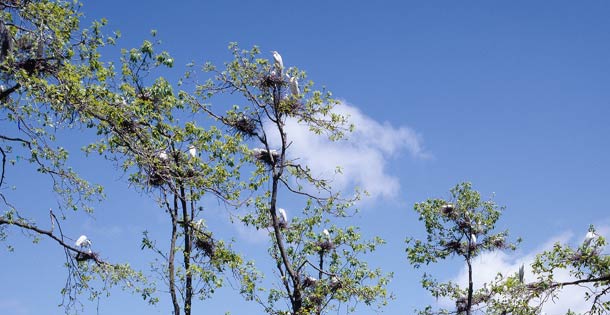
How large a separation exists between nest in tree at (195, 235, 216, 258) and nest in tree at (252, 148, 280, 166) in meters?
2.30

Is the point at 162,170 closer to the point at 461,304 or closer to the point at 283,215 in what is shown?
the point at 283,215

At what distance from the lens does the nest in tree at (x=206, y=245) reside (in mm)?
15789

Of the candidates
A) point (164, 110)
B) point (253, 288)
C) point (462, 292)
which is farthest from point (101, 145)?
point (462, 292)

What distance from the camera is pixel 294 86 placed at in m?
13.8

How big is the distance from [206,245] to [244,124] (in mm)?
3177

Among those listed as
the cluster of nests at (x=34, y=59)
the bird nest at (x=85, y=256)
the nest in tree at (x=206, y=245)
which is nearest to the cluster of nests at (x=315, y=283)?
the nest in tree at (x=206, y=245)

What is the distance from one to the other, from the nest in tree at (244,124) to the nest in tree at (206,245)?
278 cm

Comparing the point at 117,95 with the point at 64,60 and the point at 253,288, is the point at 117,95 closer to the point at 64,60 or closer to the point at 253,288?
the point at 64,60

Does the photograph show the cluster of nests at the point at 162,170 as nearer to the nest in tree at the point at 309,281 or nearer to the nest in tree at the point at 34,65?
the nest in tree at the point at 34,65

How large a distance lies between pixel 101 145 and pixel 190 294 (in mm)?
6017

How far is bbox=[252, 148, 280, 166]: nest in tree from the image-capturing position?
14702 millimetres

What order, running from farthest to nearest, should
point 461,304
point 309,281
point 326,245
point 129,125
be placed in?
point 461,304
point 326,245
point 309,281
point 129,125

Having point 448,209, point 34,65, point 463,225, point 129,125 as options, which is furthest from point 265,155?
point 463,225

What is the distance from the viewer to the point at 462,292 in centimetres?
2159
